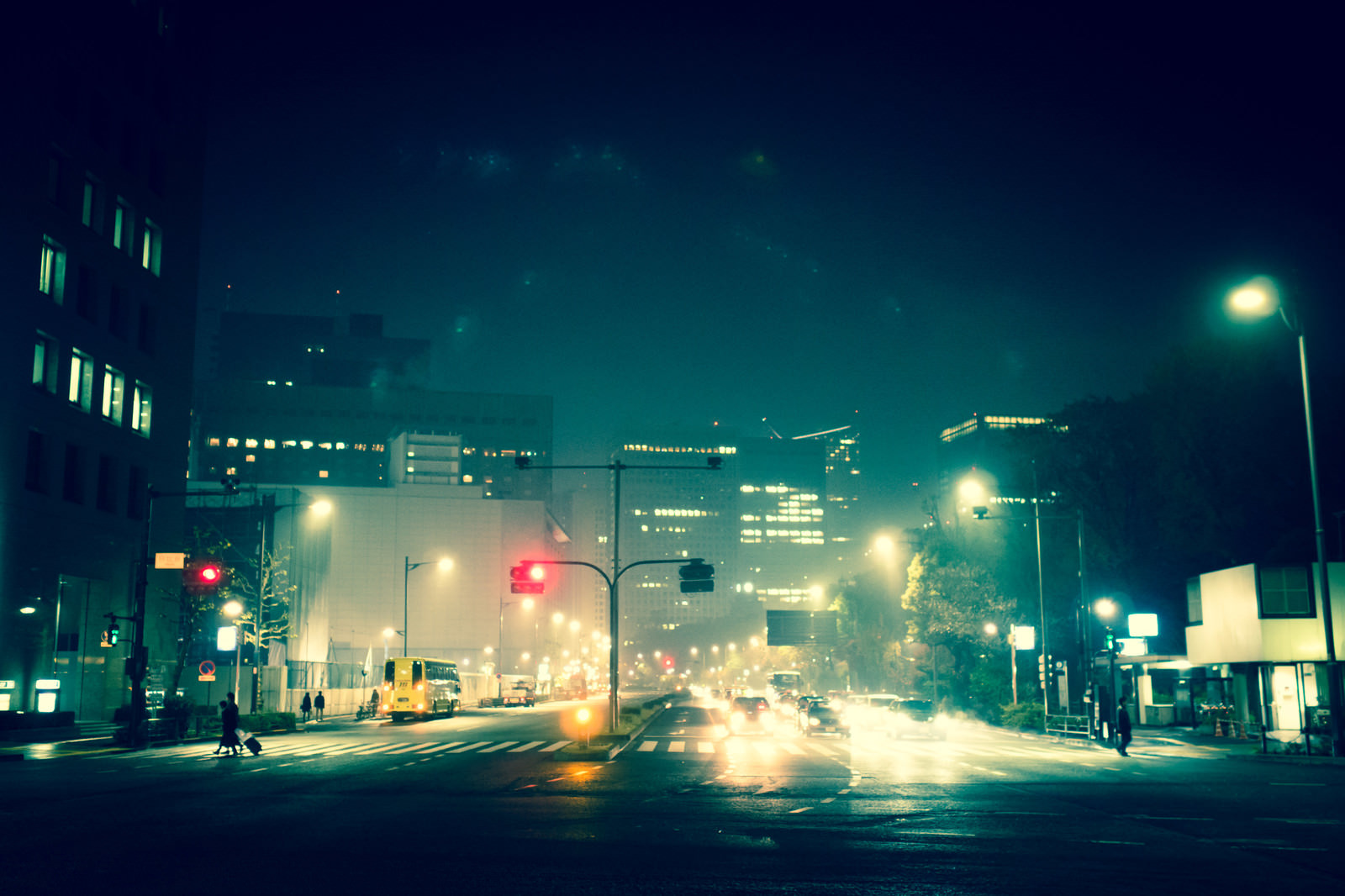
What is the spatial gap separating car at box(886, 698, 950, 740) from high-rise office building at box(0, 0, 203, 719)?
1214 inches

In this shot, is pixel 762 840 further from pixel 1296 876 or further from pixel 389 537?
pixel 389 537

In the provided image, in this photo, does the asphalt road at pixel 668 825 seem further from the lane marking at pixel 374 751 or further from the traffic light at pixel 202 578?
the traffic light at pixel 202 578

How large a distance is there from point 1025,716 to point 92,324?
164 ft

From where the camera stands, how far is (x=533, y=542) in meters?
146

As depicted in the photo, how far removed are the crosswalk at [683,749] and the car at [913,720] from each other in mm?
725

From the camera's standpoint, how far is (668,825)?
15891mm

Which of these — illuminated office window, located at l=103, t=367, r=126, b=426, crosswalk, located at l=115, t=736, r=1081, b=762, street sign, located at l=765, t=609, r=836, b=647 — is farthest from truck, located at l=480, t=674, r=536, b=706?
crosswalk, located at l=115, t=736, r=1081, b=762

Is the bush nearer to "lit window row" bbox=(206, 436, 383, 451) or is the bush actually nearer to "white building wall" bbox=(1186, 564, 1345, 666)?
"white building wall" bbox=(1186, 564, 1345, 666)

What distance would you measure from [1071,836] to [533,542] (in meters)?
133

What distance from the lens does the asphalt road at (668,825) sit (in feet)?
37.6

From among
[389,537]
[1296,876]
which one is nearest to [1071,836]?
[1296,876]

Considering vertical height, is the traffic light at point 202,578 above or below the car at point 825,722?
above

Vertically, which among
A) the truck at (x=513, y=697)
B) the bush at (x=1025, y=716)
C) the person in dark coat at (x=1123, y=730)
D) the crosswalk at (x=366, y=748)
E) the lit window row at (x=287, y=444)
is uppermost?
the lit window row at (x=287, y=444)

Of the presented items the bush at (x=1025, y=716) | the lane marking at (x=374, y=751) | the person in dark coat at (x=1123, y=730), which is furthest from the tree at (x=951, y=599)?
the lane marking at (x=374, y=751)
